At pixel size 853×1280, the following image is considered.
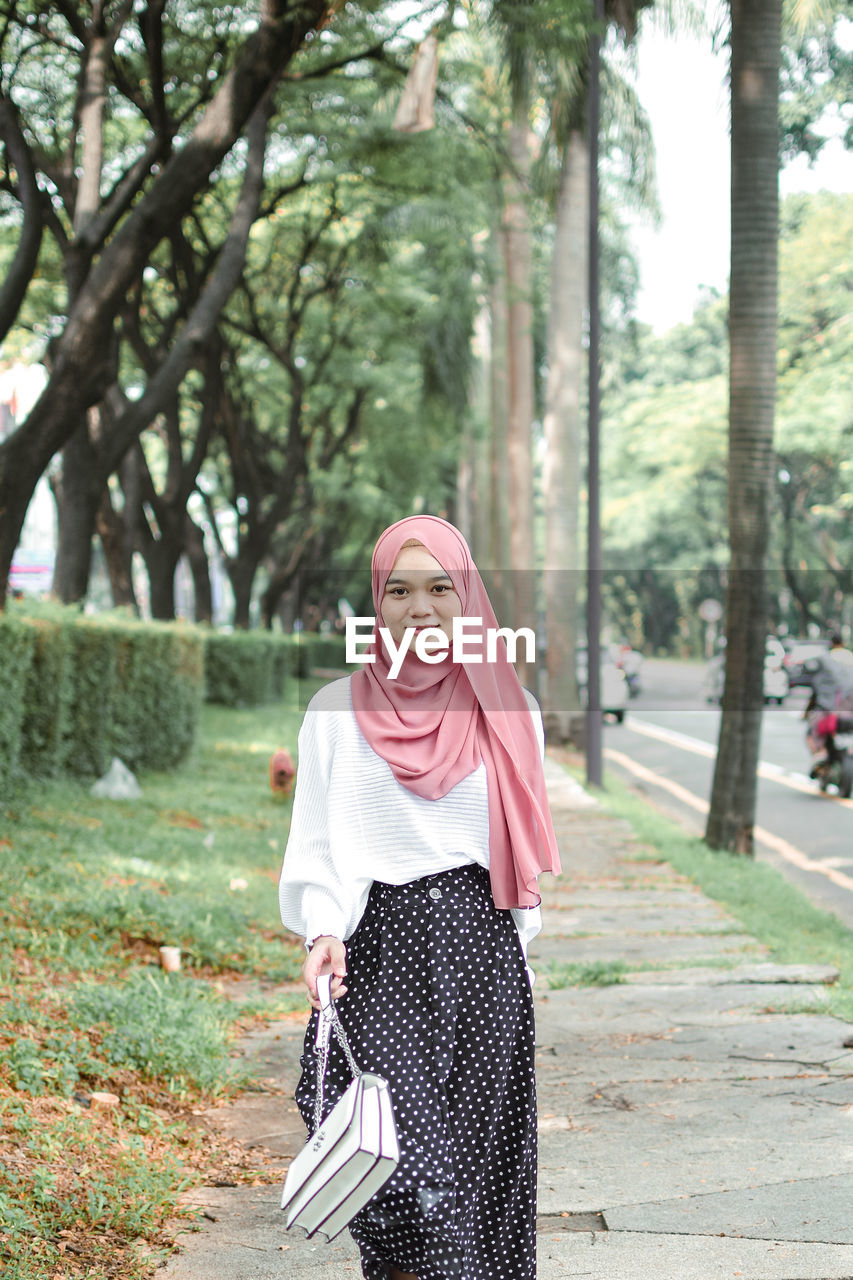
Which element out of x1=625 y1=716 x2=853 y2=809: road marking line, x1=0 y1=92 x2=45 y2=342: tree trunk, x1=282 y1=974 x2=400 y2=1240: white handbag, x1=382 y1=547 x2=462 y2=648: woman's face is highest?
x1=0 y1=92 x2=45 y2=342: tree trunk

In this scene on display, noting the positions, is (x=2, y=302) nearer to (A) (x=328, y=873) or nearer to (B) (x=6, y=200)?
(B) (x=6, y=200)

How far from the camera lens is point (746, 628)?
9.41m

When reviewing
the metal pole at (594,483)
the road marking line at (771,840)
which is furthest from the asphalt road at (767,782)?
the metal pole at (594,483)

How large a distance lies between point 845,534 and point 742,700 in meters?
27.3

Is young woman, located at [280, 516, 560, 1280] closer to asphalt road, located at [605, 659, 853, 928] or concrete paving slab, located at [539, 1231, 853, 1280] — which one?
concrete paving slab, located at [539, 1231, 853, 1280]

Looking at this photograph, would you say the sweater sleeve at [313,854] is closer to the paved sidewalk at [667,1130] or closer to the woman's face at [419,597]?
the woman's face at [419,597]

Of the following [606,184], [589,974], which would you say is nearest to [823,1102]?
[589,974]

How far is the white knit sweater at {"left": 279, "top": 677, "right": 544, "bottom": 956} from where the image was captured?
108 inches

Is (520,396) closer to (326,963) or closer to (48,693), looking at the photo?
(48,693)

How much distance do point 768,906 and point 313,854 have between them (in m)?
6.08

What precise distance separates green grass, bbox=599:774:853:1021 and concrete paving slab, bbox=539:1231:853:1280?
2.31 meters

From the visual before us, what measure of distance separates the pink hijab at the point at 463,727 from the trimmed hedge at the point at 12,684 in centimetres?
585

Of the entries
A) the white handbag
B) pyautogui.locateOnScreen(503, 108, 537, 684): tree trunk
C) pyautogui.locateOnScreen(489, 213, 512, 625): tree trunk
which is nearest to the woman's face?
the white handbag

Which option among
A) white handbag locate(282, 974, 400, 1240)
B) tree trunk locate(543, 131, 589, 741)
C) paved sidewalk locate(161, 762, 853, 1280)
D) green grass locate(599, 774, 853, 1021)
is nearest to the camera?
white handbag locate(282, 974, 400, 1240)
